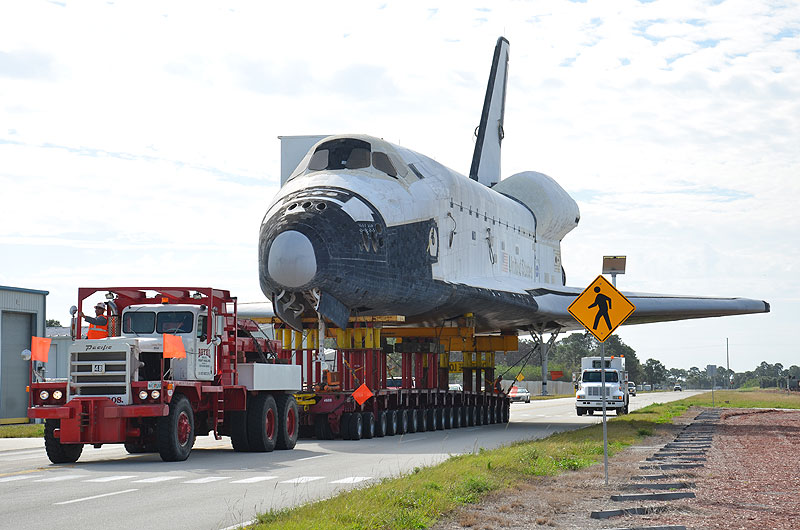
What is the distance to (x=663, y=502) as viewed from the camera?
997 cm

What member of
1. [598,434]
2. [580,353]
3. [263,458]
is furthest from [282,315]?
[580,353]

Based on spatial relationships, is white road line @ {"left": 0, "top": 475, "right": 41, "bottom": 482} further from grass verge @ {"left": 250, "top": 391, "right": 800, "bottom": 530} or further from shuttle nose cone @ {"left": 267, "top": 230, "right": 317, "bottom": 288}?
shuttle nose cone @ {"left": 267, "top": 230, "right": 317, "bottom": 288}

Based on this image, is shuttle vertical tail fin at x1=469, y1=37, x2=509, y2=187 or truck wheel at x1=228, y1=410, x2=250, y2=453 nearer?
truck wheel at x1=228, y1=410, x2=250, y2=453

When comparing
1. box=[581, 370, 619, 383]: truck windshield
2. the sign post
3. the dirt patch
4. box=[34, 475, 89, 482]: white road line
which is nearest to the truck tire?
box=[34, 475, 89, 482]: white road line

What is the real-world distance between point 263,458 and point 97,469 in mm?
2729

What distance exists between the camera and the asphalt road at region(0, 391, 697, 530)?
952 centimetres

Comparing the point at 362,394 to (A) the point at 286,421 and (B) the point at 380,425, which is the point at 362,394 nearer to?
(B) the point at 380,425

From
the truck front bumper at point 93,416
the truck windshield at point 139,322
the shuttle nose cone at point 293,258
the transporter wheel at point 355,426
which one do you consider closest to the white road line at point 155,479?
the truck front bumper at point 93,416

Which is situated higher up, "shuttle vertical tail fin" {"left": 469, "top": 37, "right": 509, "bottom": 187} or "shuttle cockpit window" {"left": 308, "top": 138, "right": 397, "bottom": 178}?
"shuttle vertical tail fin" {"left": 469, "top": 37, "right": 509, "bottom": 187}

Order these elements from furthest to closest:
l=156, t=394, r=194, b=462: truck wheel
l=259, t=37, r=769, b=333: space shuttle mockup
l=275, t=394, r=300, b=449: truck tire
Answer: l=259, t=37, r=769, b=333: space shuttle mockup
l=275, t=394, r=300, b=449: truck tire
l=156, t=394, r=194, b=462: truck wheel

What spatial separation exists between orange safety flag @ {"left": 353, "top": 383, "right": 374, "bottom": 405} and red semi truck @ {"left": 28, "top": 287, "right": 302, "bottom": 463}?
2300 millimetres

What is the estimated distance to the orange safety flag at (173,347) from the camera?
51.6ft

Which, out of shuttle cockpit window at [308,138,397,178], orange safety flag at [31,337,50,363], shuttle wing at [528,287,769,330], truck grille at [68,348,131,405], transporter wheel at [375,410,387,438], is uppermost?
shuttle cockpit window at [308,138,397,178]

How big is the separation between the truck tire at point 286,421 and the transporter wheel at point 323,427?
2.52 meters
